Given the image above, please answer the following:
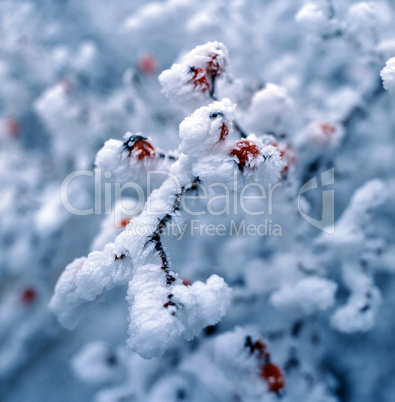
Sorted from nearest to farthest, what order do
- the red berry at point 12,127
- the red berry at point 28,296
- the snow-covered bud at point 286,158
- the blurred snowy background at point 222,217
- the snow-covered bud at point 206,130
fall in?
the snow-covered bud at point 206,130
the snow-covered bud at point 286,158
the blurred snowy background at point 222,217
the red berry at point 28,296
the red berry at point 12,127

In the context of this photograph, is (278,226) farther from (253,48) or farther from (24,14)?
(24,14)

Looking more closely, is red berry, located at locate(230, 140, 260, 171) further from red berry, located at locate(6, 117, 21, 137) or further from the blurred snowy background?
red berry, located at locate(6, 117, 21, 137)

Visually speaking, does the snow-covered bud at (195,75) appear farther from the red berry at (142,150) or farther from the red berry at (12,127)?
the red berry at (12,127)

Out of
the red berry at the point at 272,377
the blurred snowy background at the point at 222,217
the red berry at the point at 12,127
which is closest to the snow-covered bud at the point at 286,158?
the blurred snowy background at the point at 222,217

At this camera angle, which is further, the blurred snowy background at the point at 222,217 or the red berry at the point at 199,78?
the blurred snowy background at the point at 222,217

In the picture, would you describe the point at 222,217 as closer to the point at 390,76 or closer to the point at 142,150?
the point at 142,150

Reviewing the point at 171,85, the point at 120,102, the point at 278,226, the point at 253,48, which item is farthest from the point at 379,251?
the point at 120,102
